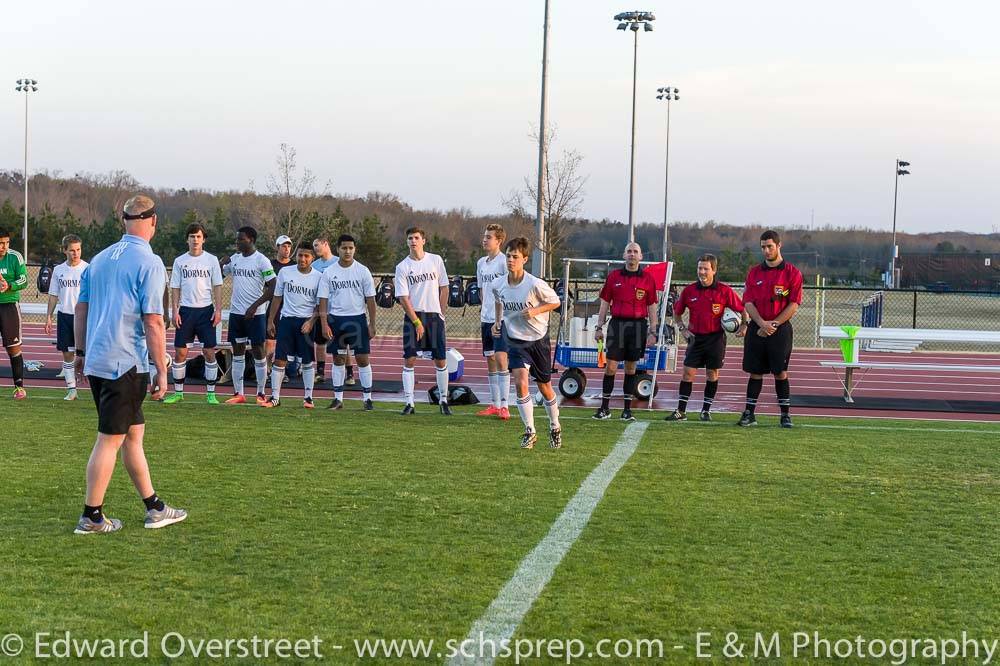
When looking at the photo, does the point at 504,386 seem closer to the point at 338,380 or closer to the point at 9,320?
the point at 338,380

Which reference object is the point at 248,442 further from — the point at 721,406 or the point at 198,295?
the point at 721,406

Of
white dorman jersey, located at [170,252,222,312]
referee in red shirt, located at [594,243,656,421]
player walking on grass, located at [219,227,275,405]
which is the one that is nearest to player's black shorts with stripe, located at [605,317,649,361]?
referee in red shirt, located at [594,243,656,421]

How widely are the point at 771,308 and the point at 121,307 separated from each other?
6.98 metres

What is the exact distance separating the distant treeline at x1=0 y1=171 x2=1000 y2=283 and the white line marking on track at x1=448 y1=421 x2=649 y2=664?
121 ft

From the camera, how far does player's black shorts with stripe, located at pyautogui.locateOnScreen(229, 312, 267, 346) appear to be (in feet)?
40.3

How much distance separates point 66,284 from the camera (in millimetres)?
12453

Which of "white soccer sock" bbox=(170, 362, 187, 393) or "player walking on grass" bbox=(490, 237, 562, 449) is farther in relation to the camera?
"white soccer sock" bbox=(170, 362, 187, 393)

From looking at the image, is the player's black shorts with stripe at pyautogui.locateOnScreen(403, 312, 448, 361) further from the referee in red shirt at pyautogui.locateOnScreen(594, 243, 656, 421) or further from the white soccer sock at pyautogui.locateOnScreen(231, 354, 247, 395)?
the white soccer sock at pyautogui.locateOnScreen(231, 354, 247, 395)

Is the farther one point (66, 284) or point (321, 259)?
point (321, 259)

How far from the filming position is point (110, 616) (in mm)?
4441

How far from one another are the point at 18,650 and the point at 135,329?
2.20m

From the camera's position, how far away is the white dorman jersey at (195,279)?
12070mm

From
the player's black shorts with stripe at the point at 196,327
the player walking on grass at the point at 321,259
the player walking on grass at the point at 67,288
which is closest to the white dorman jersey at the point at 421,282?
the player walking on grass at the point at 321,259

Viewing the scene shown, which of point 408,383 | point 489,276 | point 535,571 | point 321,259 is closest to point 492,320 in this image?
point 489,276
